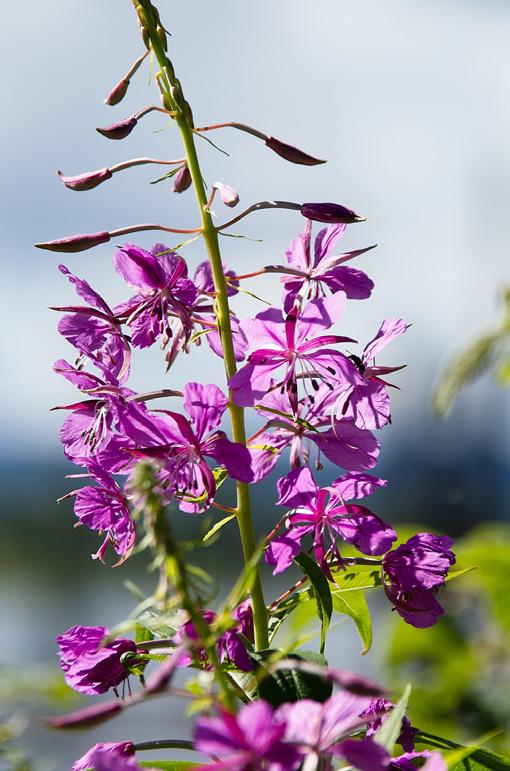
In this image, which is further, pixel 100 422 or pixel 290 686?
pixel 100 422

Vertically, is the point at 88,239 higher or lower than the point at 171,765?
higher

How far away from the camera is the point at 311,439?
130 cm

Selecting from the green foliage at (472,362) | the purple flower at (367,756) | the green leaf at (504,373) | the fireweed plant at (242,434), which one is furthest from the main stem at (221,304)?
the green leaf at (504,373)

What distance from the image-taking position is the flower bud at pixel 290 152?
1381 millimetres

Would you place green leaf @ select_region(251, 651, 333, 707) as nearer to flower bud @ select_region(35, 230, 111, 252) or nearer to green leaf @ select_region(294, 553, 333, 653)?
green leaf @ select_region(294, 553, 333, 653)

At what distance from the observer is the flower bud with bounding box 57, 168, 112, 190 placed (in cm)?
138

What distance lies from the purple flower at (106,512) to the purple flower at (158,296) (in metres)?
0.19

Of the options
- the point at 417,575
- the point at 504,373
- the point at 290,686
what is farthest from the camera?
the point at 504,373

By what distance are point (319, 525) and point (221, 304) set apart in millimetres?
324

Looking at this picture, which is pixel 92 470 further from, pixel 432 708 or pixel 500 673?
pixel 500 673

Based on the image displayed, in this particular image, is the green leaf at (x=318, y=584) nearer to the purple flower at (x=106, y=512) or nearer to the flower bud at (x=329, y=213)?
the purple flower at (x=106, y=512)

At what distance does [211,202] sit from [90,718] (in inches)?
31.5

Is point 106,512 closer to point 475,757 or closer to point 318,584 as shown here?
point 318,584

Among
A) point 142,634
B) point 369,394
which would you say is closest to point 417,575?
point 369,394
